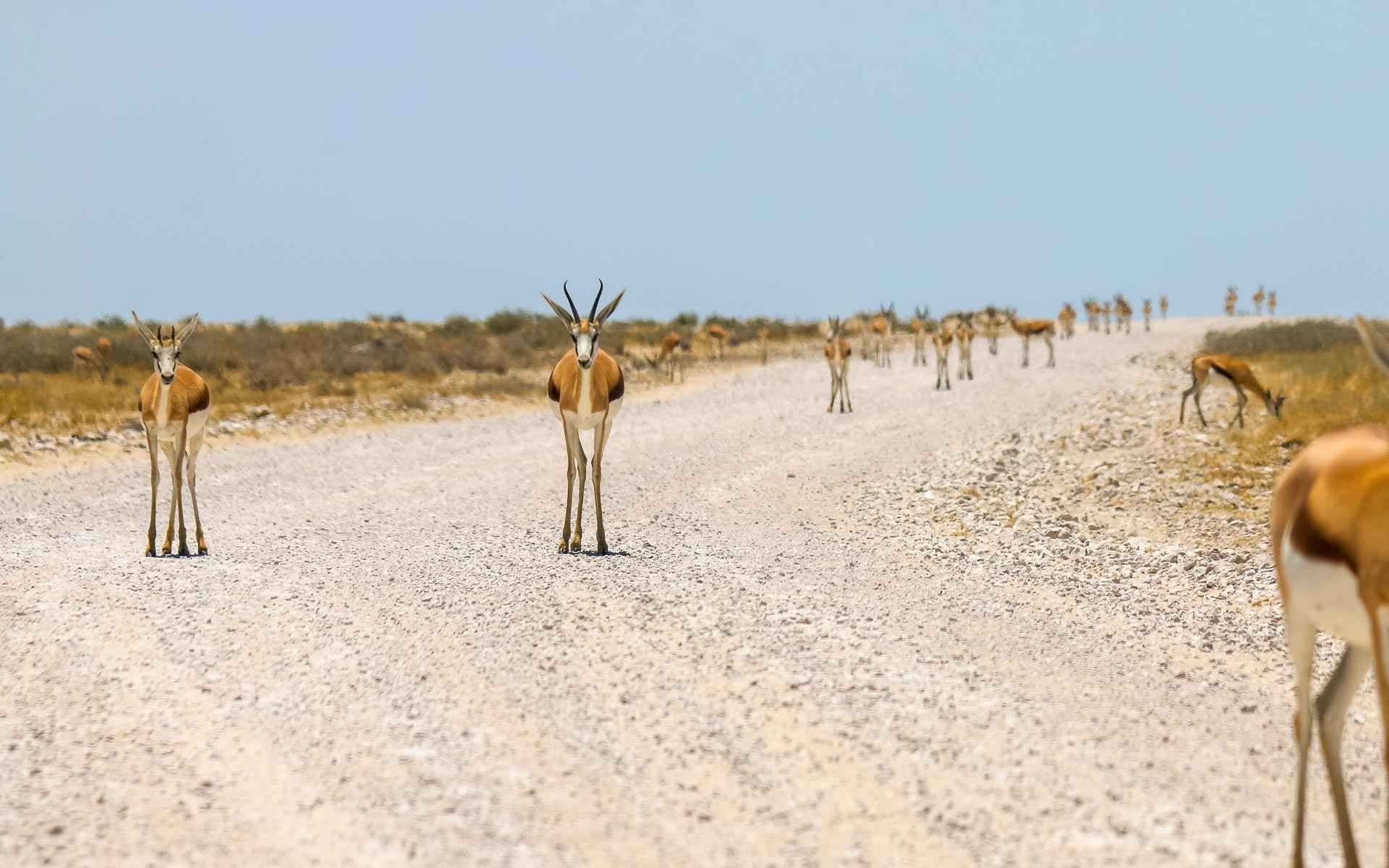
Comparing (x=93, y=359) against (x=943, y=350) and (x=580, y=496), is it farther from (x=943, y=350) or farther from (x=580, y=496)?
(x=580, y=496)

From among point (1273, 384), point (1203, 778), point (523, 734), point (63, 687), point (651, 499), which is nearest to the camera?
point (1203, 778)

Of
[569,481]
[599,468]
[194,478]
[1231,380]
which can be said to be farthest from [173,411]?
[1231,380]

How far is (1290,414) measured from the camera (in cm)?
2012

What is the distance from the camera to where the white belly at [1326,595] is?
15.0 ft

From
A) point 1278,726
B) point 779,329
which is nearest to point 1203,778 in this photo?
point 1278,726

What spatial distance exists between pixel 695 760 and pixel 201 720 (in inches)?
120

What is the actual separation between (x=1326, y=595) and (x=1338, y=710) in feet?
2.36

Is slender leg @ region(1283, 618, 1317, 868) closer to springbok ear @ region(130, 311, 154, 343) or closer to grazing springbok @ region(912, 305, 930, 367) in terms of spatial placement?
springbok ear @ region(130, 311, 154, 343)

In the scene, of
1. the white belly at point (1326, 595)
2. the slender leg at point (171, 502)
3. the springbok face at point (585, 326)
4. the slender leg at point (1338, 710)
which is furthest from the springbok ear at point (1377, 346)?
the slender leg at point (171, 502)

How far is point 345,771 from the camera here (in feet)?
20.7

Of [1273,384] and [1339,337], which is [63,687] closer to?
[1273,384]

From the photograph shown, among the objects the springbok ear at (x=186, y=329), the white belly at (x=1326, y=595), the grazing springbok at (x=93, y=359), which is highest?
the springbok ear at (x=186, y=329)

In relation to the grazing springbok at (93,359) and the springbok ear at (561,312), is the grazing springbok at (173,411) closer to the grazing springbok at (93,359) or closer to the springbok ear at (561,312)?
the springbok ear at (561,312)

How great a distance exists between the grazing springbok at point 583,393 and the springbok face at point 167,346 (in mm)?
3775
